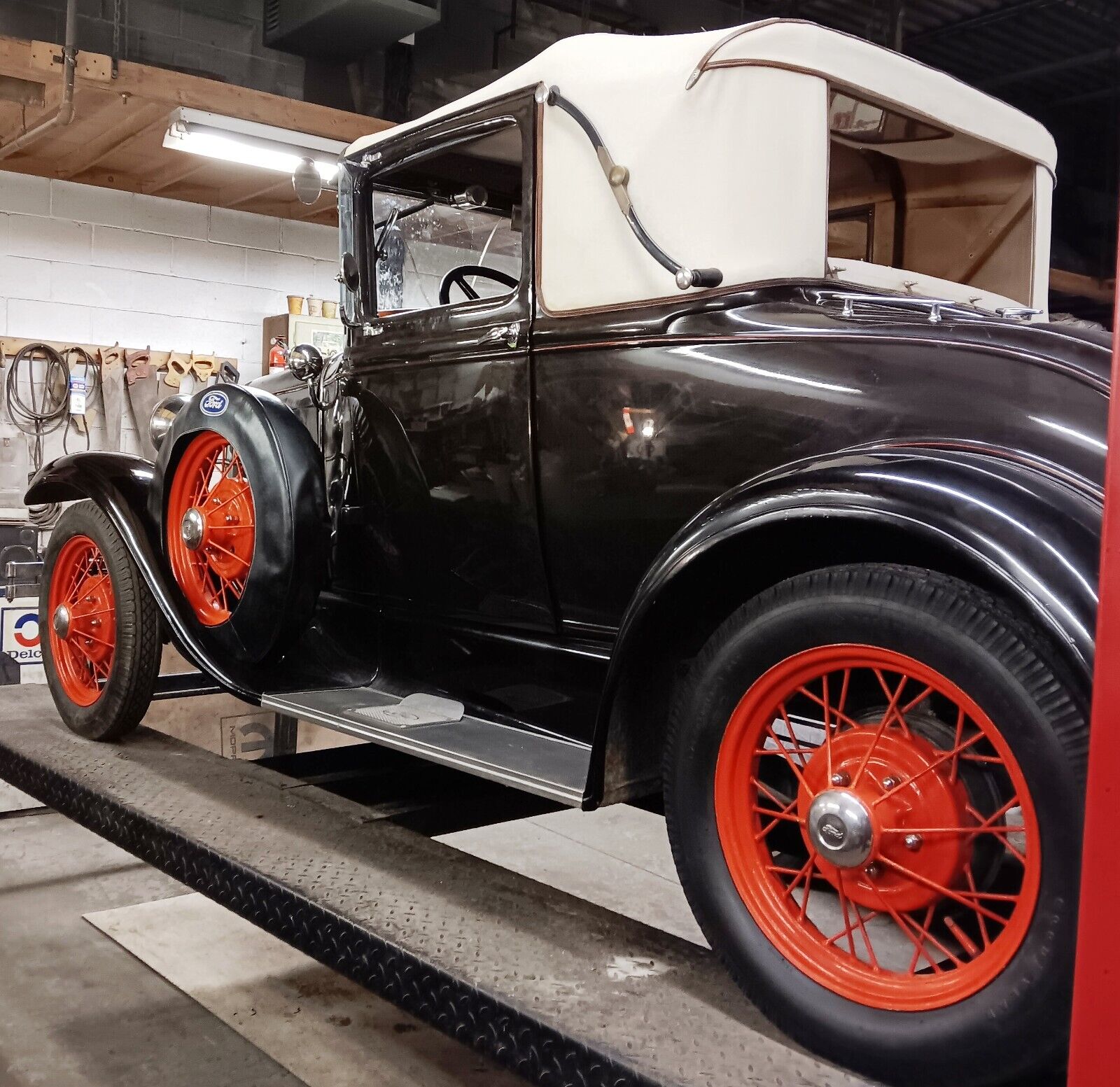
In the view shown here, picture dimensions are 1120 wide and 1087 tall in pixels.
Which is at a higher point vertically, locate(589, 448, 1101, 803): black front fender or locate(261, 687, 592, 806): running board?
locate(589, 448, 1101, 803): black front fender

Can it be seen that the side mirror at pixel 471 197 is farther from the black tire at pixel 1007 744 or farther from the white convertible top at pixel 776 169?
the black tire at pixel 1007 744

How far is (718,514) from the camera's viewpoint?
159 centimetres

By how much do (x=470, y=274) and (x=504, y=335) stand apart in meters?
0.64

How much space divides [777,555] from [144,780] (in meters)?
1.67

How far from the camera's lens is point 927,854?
53.9 inches

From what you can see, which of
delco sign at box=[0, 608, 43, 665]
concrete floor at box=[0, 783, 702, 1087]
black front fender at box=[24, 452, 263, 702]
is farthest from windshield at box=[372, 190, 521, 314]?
delco sign at box=[0, 608, 43, 665]

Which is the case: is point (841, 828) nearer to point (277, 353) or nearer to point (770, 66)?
point (770, 66)

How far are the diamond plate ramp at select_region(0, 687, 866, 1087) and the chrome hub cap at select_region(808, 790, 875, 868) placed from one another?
253mm

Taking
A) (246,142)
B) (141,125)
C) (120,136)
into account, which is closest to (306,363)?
(246,142)

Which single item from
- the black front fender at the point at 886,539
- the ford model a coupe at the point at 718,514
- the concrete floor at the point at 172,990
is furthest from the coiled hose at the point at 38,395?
the black front fender at the point at 886,539

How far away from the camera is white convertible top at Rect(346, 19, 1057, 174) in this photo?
185cm

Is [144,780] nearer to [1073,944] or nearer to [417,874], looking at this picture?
[417,874]

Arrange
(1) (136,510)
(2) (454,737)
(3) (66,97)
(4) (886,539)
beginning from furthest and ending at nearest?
(3) (66,97) → (1) (136,510) → (2) (454,737) → (4) (886,539)

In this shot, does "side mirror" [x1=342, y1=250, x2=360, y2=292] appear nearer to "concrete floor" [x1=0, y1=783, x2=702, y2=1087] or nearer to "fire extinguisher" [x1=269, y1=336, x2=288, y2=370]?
"concrete floor" [x1=0, y1=783, x2=702, y2=1087]
